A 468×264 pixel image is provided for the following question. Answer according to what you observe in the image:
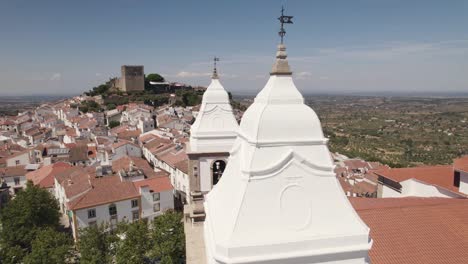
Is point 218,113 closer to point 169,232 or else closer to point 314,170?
point 314,170

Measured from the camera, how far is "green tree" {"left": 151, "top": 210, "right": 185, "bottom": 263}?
19.7 meters

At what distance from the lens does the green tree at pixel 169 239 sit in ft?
64.6

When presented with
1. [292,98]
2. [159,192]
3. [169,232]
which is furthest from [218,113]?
[159,192]

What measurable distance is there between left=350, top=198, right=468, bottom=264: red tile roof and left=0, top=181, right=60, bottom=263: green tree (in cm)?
2666

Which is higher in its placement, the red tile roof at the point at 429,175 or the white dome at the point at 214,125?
the white dome at the point at 214,125

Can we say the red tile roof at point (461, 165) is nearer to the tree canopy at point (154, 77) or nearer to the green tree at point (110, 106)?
the green tree at point (110, 106)

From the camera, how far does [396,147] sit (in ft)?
341

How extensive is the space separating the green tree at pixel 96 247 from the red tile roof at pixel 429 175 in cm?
1986

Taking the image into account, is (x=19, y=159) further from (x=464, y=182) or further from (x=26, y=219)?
(x=464, y=182)

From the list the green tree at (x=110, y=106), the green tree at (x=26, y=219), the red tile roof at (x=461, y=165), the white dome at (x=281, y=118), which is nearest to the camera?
the white dome at (x=281, y=118)

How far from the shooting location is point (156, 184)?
3494 centimetres

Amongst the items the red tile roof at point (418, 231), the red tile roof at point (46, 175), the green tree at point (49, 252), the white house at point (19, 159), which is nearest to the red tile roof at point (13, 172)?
the red tile roof at point (46, 175)

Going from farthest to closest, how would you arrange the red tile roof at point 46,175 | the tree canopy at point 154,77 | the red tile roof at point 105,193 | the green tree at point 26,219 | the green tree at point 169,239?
the tree canopy at point 154,77
the red tile roof at point 46,175
the red tile roof at point 105,193
the green tree at point 26,219
the green tree at point 169,239

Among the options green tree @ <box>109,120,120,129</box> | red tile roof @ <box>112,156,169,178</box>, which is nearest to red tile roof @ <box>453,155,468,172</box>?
red tile roof @ <box>112,156,169,178</box>
